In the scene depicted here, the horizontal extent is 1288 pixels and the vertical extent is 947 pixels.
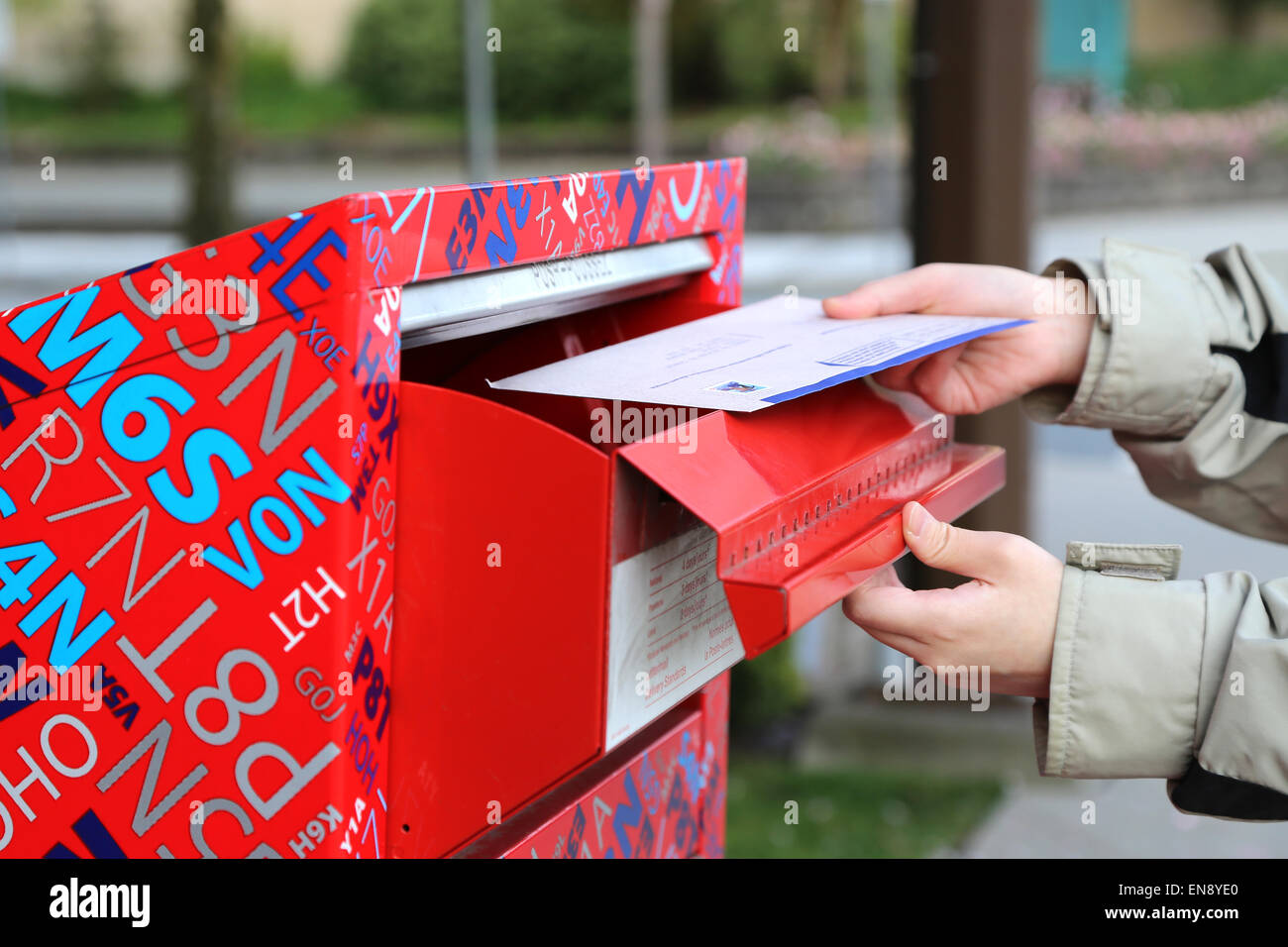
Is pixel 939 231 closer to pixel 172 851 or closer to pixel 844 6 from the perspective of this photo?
pixel 172 851

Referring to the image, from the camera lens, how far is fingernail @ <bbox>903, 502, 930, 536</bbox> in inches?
41.9

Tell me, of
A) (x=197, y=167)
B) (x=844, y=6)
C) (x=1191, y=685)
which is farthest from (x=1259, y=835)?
(x=844, y=6)

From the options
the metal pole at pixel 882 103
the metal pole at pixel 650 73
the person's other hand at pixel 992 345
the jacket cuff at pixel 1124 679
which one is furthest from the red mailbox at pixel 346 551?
the metal pole at pixel 650 73

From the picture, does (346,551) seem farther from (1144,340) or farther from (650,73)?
(650,73)

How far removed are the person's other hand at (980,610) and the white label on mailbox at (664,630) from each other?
16cm

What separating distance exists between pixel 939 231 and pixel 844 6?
3607 mm

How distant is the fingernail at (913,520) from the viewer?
1.06 m

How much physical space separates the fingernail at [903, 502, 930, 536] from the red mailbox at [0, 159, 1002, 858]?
0.06 feet

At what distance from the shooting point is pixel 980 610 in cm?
113

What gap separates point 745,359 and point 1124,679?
433mm

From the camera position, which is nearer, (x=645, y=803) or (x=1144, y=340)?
(x=645, y=803)

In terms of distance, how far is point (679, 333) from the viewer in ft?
3.86

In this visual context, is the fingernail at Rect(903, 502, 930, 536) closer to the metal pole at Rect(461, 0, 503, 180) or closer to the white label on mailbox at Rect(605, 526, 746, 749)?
the white label on mailbox at Rect(605, 526, 746, 749)

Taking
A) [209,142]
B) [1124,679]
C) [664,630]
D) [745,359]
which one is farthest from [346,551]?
[209,142]
